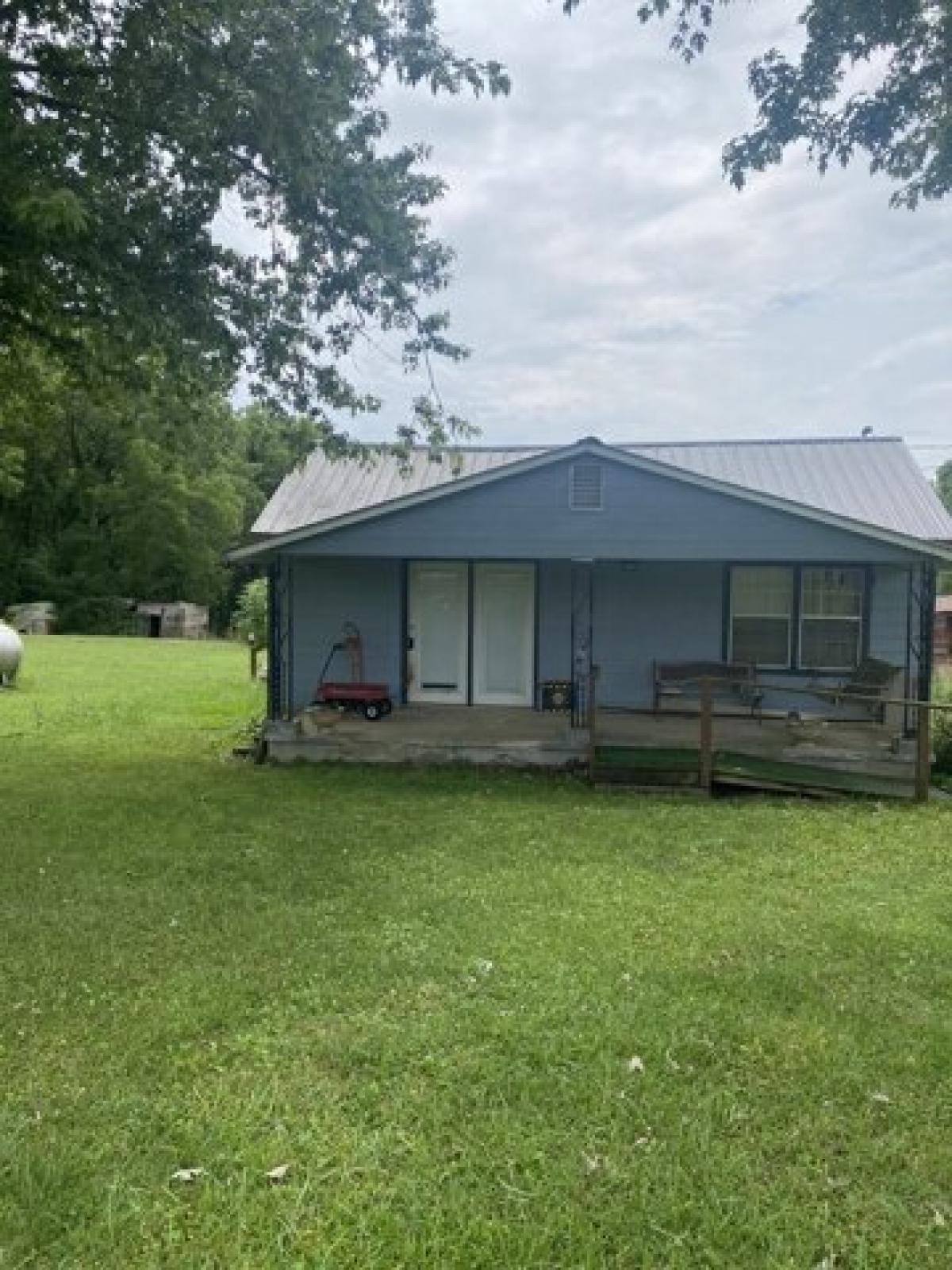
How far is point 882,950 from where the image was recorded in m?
4.82

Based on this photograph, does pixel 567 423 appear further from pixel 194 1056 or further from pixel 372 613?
pixel 194 1056

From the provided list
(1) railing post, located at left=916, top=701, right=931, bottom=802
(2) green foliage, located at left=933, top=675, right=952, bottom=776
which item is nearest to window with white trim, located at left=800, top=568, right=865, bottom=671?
(2) green foliage, located at left=933, top=675, right=952, bottom=776

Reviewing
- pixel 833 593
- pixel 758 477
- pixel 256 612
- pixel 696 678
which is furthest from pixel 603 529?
pixel 256 612

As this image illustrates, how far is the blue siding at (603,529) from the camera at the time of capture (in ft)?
32.0

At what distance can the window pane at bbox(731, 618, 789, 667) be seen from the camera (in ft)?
39.0

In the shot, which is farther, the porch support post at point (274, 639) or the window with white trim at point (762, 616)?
the window with white trim at point (762, 616)

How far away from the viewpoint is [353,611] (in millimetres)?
12344

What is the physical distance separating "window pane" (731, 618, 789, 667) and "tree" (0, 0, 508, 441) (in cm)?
547

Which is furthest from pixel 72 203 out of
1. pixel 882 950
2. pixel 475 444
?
pixel 475 444

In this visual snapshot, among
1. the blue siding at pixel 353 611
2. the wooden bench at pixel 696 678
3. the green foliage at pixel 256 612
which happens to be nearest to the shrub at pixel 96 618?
the green foliage at pixel 256 612

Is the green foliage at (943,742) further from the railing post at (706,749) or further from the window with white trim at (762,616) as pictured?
the railing post at (706,749)

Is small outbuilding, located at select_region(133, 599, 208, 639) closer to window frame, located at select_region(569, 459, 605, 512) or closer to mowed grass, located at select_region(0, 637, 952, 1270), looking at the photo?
window frame, located at select_region(569, 459, 605, 512)

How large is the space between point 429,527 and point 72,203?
532 centimetres

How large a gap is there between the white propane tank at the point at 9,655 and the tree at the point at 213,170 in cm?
945
